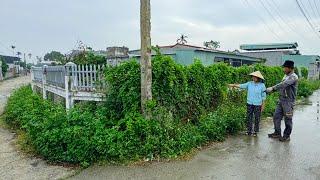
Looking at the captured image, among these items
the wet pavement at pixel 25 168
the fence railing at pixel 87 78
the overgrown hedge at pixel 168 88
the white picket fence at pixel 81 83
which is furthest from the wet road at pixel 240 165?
the fence railing at pixel 87 78

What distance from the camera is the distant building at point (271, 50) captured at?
35312 millimetres

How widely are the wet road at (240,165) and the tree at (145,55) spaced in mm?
1254

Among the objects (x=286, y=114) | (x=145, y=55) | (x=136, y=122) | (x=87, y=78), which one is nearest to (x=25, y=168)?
(x=136, y=122)

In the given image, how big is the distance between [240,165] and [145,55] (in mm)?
2641

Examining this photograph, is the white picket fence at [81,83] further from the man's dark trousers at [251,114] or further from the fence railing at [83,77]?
the man's dark trousers at [251,114]

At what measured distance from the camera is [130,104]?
667 centimetres

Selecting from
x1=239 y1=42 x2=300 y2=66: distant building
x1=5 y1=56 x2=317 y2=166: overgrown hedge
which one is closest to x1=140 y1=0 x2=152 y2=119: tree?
x1=5 y1=56 x2=317 y2=166: overgrown hedge

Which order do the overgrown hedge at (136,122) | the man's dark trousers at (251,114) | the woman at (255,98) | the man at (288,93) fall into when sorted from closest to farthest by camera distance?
the overgrown hedge at (136,122)
the man at (288,93)
the woman at (255,98)
the man's dark trousers at (251,114)

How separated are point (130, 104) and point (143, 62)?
896 mm

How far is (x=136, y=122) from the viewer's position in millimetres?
6242

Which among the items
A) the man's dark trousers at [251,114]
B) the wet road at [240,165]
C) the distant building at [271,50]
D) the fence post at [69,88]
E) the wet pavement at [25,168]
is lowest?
the wet pavement at [25,168]

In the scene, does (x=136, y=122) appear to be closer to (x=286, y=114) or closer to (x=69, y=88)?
(x=286, y=114)

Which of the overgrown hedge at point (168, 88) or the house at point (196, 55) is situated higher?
the house at point (196, 55)

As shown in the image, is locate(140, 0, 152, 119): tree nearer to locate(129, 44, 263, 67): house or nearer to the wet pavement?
the wet pavement
